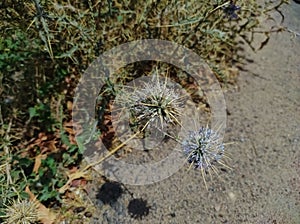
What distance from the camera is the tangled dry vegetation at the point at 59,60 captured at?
5.19 ft

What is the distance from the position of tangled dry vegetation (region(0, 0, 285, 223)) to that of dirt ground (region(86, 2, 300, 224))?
6.8 inches

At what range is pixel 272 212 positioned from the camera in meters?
1.53

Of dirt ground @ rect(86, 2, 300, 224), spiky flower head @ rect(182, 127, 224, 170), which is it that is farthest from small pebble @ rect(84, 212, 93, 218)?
spiky flower head @ rect(182, 127, 224, 170)

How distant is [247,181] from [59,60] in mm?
820

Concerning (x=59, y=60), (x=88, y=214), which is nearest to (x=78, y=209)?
(x=88, y=214)

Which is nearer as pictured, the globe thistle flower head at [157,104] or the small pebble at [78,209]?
the globe thistle flower head at [157,104]

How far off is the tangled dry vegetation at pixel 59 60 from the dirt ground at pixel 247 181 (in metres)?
0.17

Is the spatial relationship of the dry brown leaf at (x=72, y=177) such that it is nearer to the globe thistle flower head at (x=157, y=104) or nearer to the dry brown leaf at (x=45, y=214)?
the dry brown leaf at (x=45, y=214)

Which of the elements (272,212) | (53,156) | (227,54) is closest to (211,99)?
(227,54)

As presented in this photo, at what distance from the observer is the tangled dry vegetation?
1581 millimetres

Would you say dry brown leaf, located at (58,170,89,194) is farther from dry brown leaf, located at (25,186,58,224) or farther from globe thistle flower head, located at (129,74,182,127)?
globe thistle flower head, located at (129,74,182,127)

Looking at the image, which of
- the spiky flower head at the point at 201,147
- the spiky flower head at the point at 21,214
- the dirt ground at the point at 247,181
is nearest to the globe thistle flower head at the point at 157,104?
the spiky flower head at the point at 201,147

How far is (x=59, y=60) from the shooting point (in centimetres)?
174

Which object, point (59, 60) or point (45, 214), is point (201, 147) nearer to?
point (45, 214)
